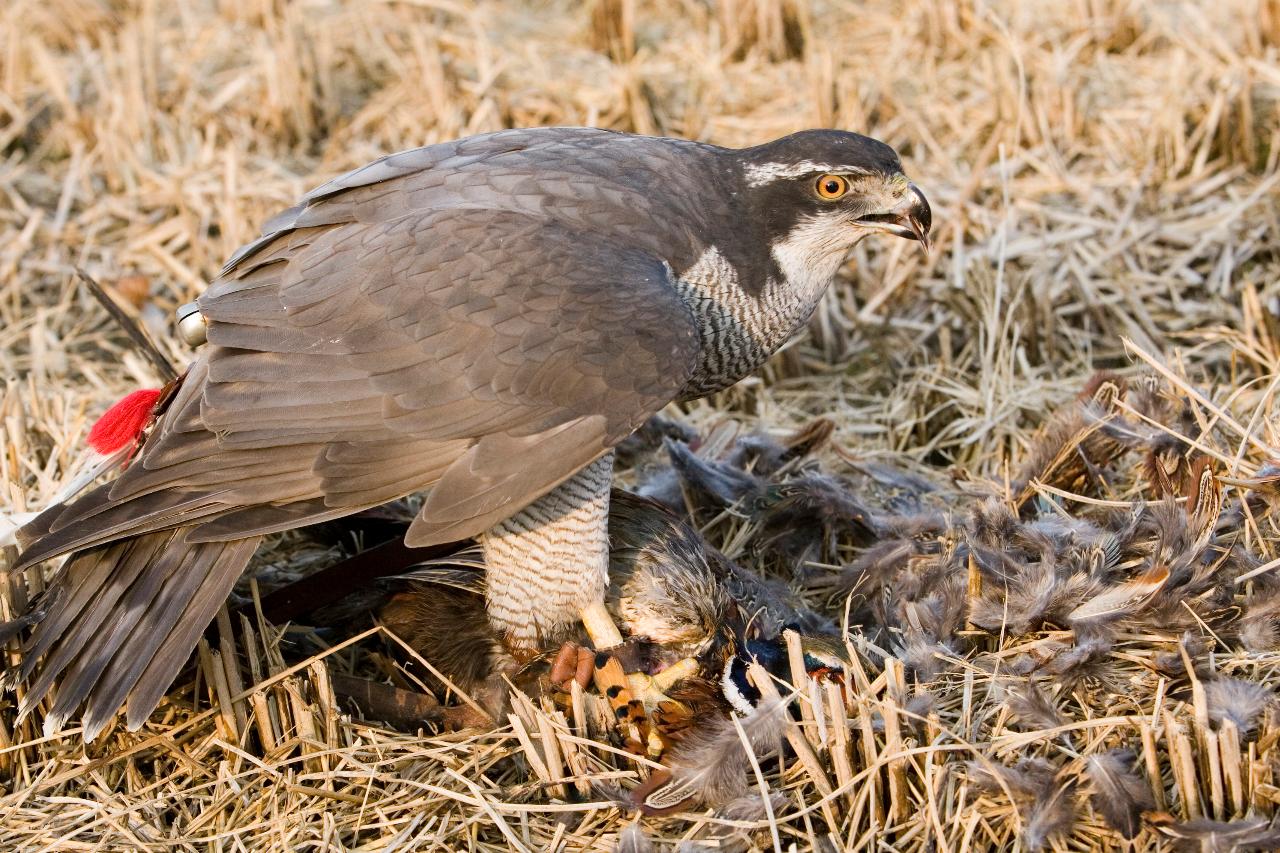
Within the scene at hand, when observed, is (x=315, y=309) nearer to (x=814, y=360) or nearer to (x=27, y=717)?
(x=27, y=717)

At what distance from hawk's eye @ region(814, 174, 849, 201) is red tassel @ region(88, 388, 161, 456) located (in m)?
1.91

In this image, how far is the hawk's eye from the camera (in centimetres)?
343

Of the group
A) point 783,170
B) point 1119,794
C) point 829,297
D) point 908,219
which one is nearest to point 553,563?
point 783,170

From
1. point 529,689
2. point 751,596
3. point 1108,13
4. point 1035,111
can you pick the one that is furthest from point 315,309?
point 1108,13

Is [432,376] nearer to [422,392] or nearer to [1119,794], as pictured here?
[422,392]

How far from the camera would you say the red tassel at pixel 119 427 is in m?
3.50

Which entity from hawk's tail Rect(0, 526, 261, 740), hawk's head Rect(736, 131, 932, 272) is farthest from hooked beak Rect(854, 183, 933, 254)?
hawk's tail Rect(0, 526, 261, 740)

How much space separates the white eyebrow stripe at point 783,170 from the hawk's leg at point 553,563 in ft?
2.83

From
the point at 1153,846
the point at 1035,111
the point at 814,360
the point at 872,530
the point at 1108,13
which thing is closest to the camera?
the point at 1153,846

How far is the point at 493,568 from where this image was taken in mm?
3521

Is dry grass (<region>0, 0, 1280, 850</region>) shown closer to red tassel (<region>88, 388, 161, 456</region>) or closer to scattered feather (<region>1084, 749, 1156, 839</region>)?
scattered feather (<region>1084, 749, 1156, 839</region>)

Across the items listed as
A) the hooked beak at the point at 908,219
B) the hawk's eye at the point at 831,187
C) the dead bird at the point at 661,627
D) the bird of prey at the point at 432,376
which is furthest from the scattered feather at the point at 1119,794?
the hawk's eye at the point at 831,187

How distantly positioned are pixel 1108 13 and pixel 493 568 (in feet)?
15.3

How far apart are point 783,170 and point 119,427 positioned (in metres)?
1.93
